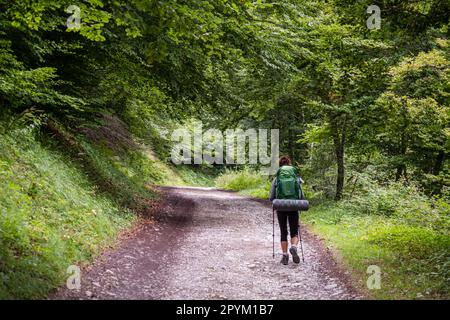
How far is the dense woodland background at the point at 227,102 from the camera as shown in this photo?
23.9 feet

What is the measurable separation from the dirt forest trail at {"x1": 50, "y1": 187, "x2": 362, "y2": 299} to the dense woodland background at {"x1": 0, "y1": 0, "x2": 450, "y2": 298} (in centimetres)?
55

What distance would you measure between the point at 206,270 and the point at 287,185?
A: 92.4 inches

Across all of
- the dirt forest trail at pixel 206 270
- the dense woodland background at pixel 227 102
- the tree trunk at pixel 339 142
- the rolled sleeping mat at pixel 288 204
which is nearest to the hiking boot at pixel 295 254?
the dirt forest trail at pixel 206 270

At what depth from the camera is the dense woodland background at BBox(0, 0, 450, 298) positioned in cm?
729

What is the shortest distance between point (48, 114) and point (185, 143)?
3420cm

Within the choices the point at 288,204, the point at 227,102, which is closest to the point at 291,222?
the point at 288,204

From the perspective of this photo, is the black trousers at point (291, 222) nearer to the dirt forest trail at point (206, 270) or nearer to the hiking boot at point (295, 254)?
the hiking boot at point (295, 254)

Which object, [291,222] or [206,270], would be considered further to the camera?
[291,222]

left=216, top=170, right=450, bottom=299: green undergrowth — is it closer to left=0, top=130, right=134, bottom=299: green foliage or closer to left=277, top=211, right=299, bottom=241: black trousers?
left=277, top=211, right=299, bottom=241: black trousers

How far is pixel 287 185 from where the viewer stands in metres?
8.88

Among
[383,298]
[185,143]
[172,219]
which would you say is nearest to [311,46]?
[172,219]

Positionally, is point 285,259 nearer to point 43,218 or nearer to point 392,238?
point 392,238
